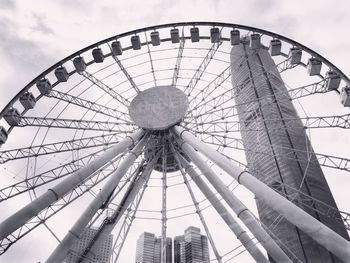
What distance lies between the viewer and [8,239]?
14.9 meters

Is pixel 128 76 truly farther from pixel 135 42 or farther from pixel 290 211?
pixel 290 211

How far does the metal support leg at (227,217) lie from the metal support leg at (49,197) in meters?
4.59

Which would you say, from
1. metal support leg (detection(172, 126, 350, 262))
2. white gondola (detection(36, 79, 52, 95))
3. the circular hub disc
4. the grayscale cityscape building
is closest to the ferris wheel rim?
white gondola (detection(36, 79, 52, 95))

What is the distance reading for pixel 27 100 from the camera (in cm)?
1962

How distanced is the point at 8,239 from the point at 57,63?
11.3m

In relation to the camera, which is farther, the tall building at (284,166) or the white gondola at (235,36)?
the tall building at (284,166)

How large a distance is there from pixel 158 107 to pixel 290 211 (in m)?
11.2

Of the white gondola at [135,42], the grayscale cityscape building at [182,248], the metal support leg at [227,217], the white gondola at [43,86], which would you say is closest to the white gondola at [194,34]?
the white gondola at [135,42]

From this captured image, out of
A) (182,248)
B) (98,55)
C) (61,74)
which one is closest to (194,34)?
(98,55)

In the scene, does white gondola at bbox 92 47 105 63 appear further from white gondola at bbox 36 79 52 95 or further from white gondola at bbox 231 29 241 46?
white gondola at bbox 231 29 241 46

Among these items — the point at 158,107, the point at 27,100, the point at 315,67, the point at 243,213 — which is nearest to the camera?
the point at 243,213

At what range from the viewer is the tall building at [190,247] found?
237 ft

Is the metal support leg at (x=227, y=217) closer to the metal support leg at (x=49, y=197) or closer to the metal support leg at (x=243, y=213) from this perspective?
the metal support leg at (x=243, y=213)

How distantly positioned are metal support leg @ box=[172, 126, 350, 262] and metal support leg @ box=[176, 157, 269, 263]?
2.96 meters
